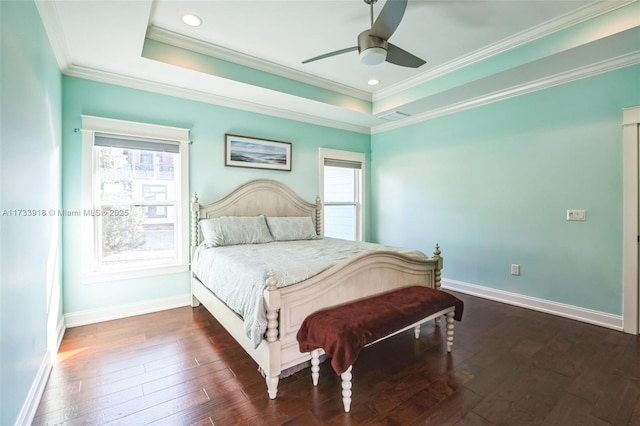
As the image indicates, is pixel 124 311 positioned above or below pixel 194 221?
below

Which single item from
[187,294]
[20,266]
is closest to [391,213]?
[187,294]

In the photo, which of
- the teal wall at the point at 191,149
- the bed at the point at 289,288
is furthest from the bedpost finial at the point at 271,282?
the teal wall at the point at 191,149

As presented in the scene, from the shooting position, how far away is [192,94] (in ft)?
11.6

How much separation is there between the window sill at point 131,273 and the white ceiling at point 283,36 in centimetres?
205

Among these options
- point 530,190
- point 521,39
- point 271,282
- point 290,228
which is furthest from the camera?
point 290,228

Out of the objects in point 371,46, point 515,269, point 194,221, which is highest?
point 371,46

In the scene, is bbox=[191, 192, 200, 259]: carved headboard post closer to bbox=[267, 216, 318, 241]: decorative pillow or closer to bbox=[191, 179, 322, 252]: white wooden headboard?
bbox=[191, 179, 322, 252]: white wooden headboard

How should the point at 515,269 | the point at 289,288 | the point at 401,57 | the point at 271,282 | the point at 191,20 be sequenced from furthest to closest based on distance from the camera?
1. the point at 515,269
2. the point at 191,20
3. the point at 401,57
4. the point at 289,288
5. the point at 271,282

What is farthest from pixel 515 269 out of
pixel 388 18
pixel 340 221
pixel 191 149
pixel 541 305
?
pixel 191 149

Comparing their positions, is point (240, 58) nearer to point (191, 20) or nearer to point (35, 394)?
point (191, 20)

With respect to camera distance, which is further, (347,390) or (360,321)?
(360,321)

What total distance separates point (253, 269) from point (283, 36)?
7.37 ft

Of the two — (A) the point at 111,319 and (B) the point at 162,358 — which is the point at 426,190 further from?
(A) the point at 111,319

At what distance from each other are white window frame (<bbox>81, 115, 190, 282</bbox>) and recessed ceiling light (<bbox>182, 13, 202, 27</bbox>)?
3.94 ft
